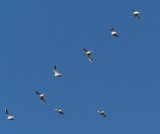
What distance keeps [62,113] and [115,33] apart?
16.3 m

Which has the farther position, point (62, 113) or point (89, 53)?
point (89, 53)

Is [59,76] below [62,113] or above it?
above

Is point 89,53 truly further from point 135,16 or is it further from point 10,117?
point 10,117

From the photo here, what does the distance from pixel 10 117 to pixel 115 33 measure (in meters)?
24.1

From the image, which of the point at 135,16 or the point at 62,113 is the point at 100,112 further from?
the point at 135,16

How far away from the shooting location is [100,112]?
270 feet

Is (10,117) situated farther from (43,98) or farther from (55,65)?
(55,65)

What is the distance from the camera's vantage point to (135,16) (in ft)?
262

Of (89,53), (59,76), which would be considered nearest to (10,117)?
(59,76)

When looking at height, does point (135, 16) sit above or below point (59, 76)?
above

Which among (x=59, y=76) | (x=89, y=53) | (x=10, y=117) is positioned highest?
(x=89, y=53)

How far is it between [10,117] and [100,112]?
1618 centimetres

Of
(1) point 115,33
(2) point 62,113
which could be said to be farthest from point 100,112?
(1) point 115,33

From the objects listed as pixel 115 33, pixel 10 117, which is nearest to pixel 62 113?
pixel 10 117
